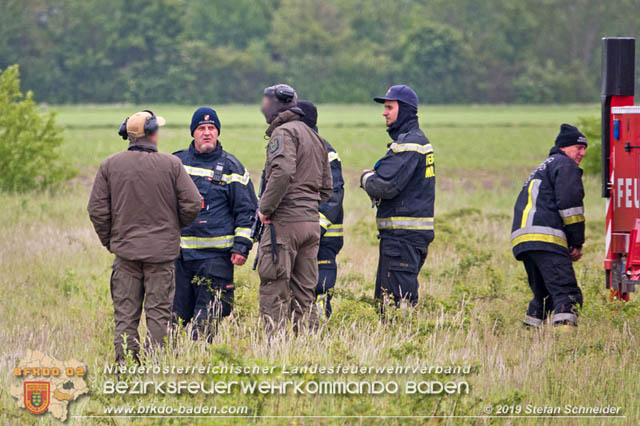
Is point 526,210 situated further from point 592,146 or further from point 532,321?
point 592,146

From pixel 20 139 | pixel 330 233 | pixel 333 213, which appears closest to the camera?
pixel 333 213

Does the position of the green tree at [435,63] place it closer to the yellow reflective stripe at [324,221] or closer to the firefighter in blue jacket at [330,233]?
the firefighter in blue jacket at [330,233]

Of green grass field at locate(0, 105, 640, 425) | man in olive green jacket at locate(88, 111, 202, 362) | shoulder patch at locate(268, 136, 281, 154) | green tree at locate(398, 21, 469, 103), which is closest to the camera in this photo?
green grass field at locate(0, 105, 640, 425)

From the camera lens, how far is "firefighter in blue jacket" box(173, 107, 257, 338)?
685cm

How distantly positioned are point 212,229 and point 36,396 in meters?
2.02

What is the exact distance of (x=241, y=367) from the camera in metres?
5.19

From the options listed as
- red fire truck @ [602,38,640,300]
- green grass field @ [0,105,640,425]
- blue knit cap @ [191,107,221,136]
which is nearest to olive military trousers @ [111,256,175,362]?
green grass field @ [0,105,640,425]

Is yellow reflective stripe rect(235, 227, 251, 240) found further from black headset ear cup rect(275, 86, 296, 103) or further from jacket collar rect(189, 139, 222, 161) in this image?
black headset ear cup rect(275, 86, 296, 103)

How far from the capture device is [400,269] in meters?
7.27

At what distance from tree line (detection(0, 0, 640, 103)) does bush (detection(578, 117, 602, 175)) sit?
4367 centimetres

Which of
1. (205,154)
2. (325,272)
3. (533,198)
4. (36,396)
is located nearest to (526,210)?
(533,198)

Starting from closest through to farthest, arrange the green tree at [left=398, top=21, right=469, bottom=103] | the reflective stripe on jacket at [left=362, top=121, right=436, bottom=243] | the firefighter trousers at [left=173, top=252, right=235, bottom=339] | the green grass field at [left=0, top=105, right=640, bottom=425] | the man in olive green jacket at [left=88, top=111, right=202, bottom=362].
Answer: the green grass field at [left=0, top=105, right=640, bottom=425]
the man in olive green jacket at [left=88, top=111, right=202, bottom=362]
the firefighter trousers at [left=173, top=252, right=235, bottom=339]
the reflective stripe on jacket at [left=362, top=121, right=436, bottom=243]
the green tree at [left=398, top=21, right=469, bottom=103]

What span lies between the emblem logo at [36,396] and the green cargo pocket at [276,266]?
5.58 feet

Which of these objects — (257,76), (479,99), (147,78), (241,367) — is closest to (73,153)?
(241,367)
